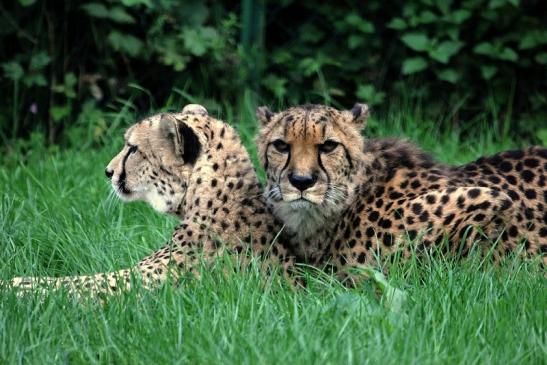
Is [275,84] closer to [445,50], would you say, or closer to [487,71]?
[445,50]

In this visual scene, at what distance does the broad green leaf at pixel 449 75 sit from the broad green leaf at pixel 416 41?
0.69 ft

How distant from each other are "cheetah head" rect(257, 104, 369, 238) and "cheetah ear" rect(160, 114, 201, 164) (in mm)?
278

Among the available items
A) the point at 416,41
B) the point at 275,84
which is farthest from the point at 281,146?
the point at 416,41

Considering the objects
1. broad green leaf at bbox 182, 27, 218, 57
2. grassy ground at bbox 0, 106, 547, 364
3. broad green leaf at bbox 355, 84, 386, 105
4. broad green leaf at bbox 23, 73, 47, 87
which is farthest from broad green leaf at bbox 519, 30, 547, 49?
grassy ground at bbox 0, 106, 547, 364

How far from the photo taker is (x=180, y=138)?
466 cm

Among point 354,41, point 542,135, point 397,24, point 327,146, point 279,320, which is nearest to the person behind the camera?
point 279,320

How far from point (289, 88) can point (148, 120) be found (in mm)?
2932

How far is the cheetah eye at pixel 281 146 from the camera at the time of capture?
4508 millimetres

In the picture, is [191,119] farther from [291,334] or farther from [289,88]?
[289,88]

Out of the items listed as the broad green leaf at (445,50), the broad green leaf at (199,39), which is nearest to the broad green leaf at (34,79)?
the broad green leaf at (199,39)

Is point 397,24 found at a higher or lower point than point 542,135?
higher

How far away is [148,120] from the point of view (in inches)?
192

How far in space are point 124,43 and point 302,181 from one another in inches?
134

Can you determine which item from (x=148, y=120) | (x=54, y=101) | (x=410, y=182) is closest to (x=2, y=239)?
(x=148, y=120)
